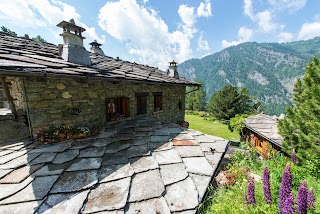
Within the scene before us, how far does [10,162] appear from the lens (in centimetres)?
324

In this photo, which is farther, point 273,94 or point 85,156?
point 273,94

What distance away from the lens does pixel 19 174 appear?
2.81 meters

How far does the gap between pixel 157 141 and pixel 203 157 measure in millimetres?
1449

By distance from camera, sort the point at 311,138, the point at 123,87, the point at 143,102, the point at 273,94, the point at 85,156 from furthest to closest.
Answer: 1. the point at 273,94
2. the point at 143,102
3. the point at 123,87
4. the point at 311,138
5. the point at 85,156

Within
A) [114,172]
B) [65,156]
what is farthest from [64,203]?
[65,156]

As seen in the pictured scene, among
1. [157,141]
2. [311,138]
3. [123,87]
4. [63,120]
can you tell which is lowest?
[311,138]

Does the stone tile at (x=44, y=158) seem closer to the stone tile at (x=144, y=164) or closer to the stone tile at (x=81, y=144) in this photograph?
the stone tile at (x=81, y=144)

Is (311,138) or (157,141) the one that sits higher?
(157,141)

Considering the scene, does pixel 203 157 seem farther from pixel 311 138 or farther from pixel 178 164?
pixel 311 138

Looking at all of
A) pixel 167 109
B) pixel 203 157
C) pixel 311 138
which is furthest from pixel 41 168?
pixel 311 138

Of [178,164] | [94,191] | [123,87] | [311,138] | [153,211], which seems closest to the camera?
[153,211]

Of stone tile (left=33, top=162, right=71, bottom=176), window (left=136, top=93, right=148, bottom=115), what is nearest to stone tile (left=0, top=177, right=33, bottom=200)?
stone tile (left=33, top=162, right=71, bottom=176)

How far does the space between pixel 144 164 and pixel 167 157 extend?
0.60 meters

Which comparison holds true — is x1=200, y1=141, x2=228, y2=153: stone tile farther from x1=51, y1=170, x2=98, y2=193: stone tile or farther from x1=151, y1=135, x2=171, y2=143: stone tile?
x1=51, y1=170, x2=98, y2=193: stone tile
